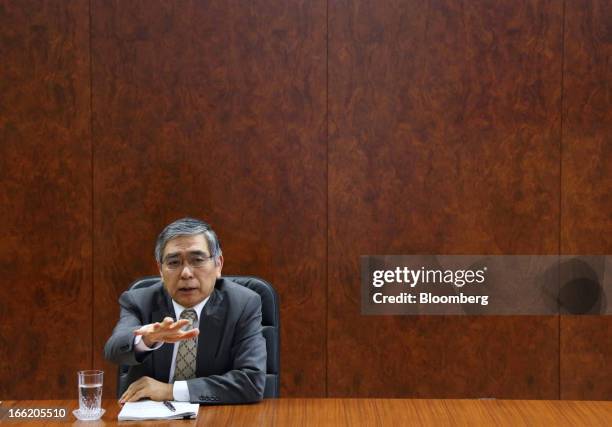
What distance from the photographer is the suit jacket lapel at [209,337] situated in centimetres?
275

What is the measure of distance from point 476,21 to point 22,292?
2805 millimetres

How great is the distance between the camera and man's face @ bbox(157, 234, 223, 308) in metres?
2.80

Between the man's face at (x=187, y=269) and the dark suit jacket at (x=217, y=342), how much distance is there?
5 cm

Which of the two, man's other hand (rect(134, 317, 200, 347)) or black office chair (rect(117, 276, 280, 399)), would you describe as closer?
man's other hand (rect(134, 317, 200, 347))

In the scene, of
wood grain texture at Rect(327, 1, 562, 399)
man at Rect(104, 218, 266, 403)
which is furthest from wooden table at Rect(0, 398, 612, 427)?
wood grain texture at Rect(327, 1, 562, 399)

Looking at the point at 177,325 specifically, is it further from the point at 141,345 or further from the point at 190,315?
the point at 190,315

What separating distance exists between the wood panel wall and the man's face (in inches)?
52.4

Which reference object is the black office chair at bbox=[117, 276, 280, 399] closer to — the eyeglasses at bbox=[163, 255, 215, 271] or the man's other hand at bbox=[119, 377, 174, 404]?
the eyeglasses at bbox=[163, 255, 215, 271]

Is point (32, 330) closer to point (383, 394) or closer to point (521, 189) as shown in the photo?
point (383, 394)

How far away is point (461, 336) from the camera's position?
13.8ft

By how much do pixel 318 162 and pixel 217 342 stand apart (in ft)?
5.27

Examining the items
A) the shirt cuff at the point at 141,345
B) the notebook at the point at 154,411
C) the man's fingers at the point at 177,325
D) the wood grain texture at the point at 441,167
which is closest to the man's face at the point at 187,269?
the shirt cuff at the point at 141,345

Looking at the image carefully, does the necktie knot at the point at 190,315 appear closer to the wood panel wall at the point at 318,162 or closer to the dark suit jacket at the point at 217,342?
the dark suit jacket at the point at 217,342

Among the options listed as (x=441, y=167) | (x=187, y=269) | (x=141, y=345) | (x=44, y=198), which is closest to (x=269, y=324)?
(x=187, y=269)
